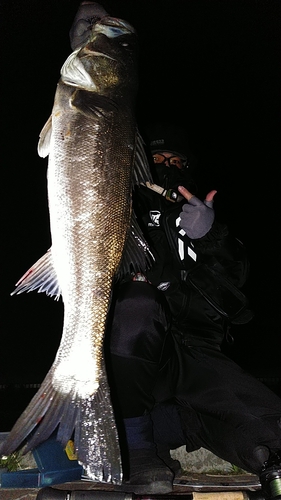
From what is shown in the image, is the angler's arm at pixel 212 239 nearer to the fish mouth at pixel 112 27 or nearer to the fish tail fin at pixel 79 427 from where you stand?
the fish mouth at pixel 112 27

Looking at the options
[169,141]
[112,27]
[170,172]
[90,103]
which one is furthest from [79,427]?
[169,141]

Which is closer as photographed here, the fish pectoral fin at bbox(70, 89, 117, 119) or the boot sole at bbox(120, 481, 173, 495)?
the fish pectoral fin at bbox(70, 89, 117, 119)

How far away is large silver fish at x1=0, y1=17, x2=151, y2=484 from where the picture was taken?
4.67 ft

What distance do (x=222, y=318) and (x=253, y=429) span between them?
0.72 metres

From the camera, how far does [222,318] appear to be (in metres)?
2.74

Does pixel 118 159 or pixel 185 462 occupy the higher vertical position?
pixel 118 159

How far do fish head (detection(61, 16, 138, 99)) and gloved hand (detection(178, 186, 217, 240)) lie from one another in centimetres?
73

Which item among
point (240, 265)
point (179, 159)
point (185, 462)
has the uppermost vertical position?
point (179, 159)

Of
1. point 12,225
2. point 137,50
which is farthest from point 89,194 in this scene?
point 12,225

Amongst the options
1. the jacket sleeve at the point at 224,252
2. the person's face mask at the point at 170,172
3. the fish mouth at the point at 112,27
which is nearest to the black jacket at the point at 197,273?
the jacket sleeve at the point at 224,252

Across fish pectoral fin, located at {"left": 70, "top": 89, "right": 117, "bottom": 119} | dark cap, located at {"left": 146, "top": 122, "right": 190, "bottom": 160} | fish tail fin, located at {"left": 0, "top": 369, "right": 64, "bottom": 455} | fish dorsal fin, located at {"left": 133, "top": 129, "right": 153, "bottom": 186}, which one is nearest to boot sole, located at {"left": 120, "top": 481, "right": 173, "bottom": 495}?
fish tail fin, located at {"left": 0, "top": 369, "right": 64, "bottom": 455}

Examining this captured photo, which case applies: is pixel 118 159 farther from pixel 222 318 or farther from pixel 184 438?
pixel 184 438

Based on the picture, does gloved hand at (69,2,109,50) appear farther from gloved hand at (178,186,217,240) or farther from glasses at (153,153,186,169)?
glasses at (153,153,186,169)

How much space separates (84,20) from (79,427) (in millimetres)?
1718
